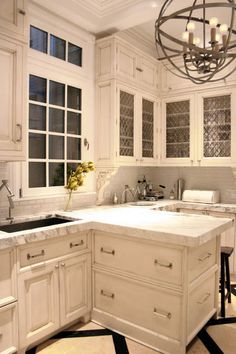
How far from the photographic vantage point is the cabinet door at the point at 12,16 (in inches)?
87.8

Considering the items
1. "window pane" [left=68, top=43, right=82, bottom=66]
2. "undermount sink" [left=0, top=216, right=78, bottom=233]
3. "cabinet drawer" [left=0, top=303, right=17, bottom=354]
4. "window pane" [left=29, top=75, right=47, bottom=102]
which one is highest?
"window pane" [left=68, top=43, right=82, bottom=66]

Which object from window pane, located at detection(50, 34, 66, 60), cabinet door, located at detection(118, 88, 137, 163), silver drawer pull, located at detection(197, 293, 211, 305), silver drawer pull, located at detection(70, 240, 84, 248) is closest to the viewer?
silver drawer pull, located at detection(197, 293, 211, 305)

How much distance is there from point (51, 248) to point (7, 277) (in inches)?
15.4

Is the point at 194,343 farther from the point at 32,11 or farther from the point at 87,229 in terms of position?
the point at 32,11

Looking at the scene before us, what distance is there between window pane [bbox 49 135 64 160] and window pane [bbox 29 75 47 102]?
1.31 ft

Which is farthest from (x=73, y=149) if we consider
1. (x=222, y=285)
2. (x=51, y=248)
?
(x=222, y=285)

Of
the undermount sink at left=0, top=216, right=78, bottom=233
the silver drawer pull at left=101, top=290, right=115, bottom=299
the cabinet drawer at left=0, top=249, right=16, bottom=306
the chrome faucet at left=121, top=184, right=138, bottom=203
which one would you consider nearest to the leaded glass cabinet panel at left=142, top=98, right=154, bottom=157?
the chrome faucet at left=121, top=184, right=138, bottom=203

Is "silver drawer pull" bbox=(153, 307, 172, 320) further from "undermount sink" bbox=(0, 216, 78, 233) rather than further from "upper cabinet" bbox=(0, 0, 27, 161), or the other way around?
"upper cabinet" bbox=(0, 0, 27, 161)

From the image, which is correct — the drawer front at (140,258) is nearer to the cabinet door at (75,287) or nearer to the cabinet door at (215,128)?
the cabinet door at (75,287)

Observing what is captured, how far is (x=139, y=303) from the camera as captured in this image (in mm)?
2338

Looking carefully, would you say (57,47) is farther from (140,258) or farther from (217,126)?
(140,258)

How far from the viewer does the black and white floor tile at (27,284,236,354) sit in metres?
2.23

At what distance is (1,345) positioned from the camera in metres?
1.98

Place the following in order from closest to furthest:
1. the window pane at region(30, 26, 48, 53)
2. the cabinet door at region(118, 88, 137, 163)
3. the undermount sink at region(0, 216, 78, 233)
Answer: the undermount sink at region(0, 216, 78, 233)
the window pane at region(30, 26, 48, 53)
the cabinet door at region(118, 88, 137, 163)
